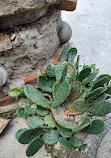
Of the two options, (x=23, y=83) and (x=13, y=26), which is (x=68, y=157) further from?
(x=13, y=26)

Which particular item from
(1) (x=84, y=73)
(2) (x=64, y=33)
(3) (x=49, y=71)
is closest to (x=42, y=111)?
(3) (x=49, y=71)

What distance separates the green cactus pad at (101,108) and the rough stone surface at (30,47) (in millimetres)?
553

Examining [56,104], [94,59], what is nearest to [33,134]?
[56,104]

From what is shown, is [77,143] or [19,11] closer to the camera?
[77,143]

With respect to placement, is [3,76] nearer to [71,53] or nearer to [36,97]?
[36,97]

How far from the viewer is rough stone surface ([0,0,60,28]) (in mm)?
1099

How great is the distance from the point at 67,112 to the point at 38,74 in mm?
386

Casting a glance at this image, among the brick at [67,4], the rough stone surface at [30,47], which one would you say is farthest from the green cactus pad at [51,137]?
the brick at [67,4]

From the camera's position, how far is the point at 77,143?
40.4 inches

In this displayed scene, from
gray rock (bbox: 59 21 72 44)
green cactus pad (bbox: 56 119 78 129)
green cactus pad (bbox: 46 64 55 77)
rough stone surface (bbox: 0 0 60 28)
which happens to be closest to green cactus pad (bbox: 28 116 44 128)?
green cactus pad (bbox: 56 119 78 129)

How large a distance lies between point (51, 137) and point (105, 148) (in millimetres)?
302

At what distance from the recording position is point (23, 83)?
1.38 meters

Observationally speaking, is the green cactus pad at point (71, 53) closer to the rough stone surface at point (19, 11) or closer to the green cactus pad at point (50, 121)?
the rough stone surface at point (19, 11)

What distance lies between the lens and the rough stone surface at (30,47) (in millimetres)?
1293
